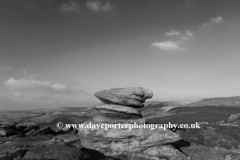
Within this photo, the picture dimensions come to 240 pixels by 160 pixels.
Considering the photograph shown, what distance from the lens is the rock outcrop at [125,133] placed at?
26766 mm

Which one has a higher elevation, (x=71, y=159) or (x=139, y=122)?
(x=139, y=122)

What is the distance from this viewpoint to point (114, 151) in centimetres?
2756

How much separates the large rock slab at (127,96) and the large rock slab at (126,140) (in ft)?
15.4

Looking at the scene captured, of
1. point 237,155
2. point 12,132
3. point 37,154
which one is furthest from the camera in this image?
point 12,132

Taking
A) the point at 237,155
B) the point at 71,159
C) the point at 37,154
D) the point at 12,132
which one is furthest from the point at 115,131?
the point at 12,132

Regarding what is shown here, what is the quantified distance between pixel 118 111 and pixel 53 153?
13.6 metres

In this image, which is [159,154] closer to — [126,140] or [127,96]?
[126,140]

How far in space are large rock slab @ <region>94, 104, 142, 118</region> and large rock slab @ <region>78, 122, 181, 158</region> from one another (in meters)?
3.12

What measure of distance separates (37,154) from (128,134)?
12865mm

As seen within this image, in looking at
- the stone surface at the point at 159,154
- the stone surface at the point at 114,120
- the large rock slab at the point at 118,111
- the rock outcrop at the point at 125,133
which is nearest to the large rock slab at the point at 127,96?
the rock outcrop at the point at 125,133

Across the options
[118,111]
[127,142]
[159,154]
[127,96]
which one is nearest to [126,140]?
[127,142]

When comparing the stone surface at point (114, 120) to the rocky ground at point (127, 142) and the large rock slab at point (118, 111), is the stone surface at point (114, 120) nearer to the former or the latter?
the rocky ground at point (127, 142)

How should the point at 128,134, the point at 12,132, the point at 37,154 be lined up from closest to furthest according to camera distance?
the point at 37,154 → the point at 128,134 → the point at 12,132

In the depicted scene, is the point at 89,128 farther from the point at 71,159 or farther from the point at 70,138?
the point at 71,159
